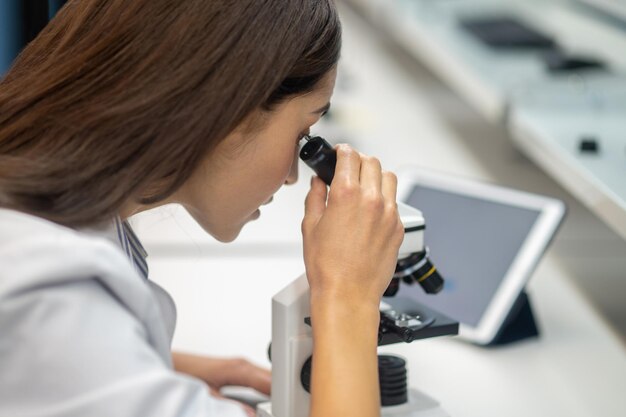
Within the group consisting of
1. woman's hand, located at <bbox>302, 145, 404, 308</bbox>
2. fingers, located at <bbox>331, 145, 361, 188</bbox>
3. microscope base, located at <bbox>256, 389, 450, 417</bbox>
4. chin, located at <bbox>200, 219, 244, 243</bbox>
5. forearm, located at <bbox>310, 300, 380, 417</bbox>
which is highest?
fingers, located at <bbox>331, 145, 361, 188</bbox>

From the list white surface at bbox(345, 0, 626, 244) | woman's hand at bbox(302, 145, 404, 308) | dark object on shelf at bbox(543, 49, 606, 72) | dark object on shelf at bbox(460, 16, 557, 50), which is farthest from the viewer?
dark object on shelf at bbox(460, 16, 557, 50)

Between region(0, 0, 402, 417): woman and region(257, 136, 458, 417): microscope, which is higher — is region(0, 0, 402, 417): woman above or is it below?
above

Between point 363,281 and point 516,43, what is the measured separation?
197cm

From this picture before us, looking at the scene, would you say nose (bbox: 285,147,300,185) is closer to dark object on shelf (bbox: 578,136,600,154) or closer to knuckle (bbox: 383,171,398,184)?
knuckle (bbox: 383,171,398,184)

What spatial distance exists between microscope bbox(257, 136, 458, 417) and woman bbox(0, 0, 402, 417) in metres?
0.08

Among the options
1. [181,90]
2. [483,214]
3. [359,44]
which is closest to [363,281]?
[181,90]

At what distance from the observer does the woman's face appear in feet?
3.91

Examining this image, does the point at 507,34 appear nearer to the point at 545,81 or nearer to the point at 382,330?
the point at 545,81

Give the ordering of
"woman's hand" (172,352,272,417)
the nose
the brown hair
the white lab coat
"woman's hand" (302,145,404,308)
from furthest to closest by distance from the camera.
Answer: "woman's hand" (172,352,272,417)
the nose
"woman's hand" (302,145,404,308)
the brown hair
the white lab coat

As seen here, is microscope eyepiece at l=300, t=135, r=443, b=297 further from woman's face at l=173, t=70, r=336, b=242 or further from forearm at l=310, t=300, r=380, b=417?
forearm at l=310, t=300, r=380, b=417

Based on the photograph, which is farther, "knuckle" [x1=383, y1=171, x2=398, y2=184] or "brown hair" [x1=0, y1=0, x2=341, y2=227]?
"knuckle" [x1=383, y1=171, x2=398, y2=184]

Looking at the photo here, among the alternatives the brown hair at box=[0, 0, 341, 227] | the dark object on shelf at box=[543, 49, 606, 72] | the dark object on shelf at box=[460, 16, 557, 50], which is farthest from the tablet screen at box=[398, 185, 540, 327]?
the dark object on shelf at box=[460, 16, 557, 50]

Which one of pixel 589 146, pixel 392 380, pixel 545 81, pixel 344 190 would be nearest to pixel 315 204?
pixel 344 190

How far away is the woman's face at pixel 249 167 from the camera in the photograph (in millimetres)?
1191
